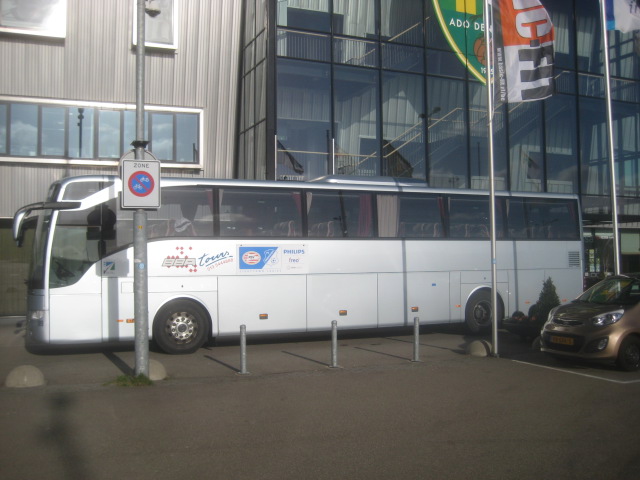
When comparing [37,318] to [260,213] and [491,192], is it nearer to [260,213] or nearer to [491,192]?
[260,213]

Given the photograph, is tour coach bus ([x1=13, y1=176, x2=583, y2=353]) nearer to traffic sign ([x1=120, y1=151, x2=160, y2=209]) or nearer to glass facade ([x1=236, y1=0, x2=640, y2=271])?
traffic sign ([x1=120, y1=151, x2=160, y2=209])

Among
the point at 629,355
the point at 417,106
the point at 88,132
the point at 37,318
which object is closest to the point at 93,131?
the point at 88,132

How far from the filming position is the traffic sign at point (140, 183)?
9070 millimetres

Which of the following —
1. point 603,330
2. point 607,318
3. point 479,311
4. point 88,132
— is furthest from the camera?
point 88,132

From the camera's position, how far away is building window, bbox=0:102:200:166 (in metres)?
18.6

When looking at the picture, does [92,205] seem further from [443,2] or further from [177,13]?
[443,2]

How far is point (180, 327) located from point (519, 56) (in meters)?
8.76

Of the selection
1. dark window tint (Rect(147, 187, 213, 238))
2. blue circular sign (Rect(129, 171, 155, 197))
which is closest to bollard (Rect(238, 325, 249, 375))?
blue circular sign (Rect(129, 171, 155, 197))

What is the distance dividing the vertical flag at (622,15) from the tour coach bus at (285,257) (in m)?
4.38

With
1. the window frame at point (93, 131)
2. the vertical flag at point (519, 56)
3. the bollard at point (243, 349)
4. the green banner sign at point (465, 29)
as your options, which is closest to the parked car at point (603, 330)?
the vertical flag at point (519, 56)

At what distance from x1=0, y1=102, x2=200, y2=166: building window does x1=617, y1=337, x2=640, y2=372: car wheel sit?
14.5 m

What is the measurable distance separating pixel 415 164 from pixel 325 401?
14.0m

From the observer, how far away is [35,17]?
18.6 m

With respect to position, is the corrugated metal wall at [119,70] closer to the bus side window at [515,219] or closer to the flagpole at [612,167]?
the bus side window at [515,219]
